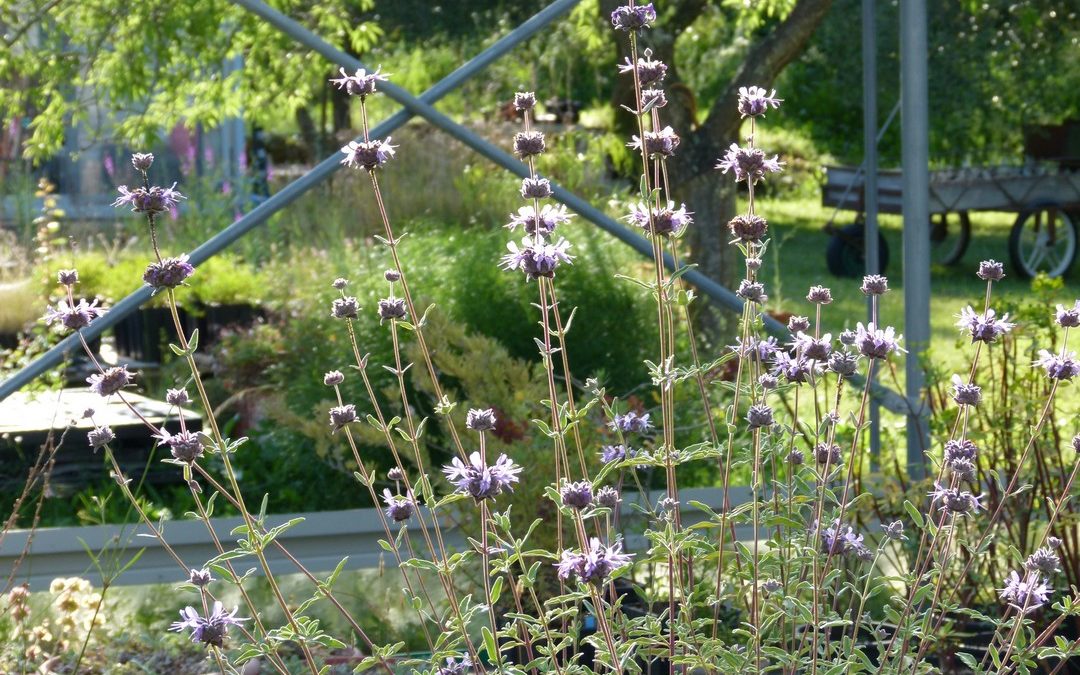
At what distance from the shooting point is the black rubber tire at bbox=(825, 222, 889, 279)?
11531 mm

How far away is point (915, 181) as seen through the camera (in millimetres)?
3346

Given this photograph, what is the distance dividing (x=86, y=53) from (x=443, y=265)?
7.64 ft

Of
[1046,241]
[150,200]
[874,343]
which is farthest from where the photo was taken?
[1046,241]

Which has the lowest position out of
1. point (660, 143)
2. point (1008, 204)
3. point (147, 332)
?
point (1008, 204)

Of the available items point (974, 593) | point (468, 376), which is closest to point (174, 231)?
point (468, 376)

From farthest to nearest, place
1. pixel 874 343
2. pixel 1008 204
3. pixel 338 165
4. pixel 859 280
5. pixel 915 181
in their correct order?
pixel 859 280 < pixel 1008 204 < pixel 915 181 < pixel 338 165 < pixel 874 343

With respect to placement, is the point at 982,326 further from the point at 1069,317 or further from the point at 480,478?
the point at 480,478

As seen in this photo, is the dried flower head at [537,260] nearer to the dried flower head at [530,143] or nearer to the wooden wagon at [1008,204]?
the dried flower head at [530,143]

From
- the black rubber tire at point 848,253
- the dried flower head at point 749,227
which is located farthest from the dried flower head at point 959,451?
the black rubber tire at point 848,253

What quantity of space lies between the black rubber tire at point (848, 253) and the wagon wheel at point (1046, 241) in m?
1.06

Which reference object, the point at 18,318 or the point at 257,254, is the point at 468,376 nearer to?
the point at 18,318

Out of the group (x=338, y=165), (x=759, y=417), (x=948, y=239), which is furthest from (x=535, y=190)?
(x=948, y=239)

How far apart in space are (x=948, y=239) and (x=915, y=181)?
36.7 ft

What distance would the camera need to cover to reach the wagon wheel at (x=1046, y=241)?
11.0m
